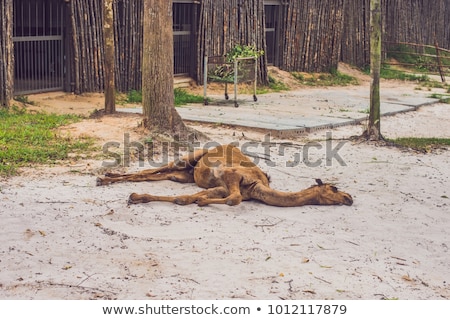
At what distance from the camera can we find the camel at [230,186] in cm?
696

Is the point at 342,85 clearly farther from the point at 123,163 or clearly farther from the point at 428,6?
the point at 123,163

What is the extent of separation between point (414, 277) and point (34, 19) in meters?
10.2

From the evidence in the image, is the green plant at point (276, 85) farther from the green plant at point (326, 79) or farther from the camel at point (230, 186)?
the camel at point (230, 186)

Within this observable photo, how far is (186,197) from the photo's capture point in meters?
6.95

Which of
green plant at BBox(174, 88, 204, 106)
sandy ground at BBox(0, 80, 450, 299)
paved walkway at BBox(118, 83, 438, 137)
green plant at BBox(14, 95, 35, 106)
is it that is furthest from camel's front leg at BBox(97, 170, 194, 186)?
green plant at BBox(174, 88, 204, 106)

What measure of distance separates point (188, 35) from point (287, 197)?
10.6m

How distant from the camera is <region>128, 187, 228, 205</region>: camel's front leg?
270 inches

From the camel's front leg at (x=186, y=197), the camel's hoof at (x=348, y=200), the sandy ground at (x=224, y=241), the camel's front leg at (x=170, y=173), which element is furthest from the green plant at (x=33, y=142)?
the camel's hoof at (x=348, y=200)

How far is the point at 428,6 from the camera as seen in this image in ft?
83.4

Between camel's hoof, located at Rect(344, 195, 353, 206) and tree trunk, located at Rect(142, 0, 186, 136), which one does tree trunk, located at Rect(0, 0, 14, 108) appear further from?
camel's hoof, located at Rect(344, 195, 353, 206)

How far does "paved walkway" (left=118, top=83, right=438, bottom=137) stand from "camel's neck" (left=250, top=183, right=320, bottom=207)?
13.2ft

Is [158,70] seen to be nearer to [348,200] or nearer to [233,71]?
[348,200]

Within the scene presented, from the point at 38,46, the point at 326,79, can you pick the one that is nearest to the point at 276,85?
the point at 326,79
